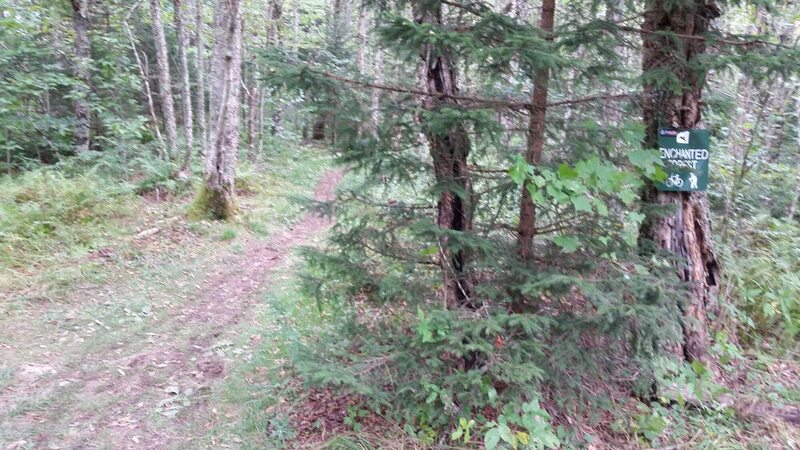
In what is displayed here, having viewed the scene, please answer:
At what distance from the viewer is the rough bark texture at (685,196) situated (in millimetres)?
3879

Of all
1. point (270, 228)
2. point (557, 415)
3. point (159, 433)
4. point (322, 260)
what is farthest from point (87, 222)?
point (557, 415)

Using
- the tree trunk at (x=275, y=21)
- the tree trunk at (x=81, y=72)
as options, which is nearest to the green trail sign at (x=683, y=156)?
the tree trunk at (x=81, y=72)

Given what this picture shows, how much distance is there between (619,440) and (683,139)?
8.38 ft

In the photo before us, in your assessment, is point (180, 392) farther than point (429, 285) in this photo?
Yes

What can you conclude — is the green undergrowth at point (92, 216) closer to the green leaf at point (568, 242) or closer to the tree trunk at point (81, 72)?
the tree trunk at point (81, 72)

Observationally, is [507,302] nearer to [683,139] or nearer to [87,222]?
[683,139]

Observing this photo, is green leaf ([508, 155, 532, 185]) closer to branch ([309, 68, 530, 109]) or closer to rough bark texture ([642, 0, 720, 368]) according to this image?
branch ([309, 68, 530, 109])

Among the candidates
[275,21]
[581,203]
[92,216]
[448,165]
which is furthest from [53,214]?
[275,21]

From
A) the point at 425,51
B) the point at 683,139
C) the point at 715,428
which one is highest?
the point at 425,51

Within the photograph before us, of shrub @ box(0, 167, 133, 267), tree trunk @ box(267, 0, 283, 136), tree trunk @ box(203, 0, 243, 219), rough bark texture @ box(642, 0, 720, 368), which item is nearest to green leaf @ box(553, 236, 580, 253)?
rough bark texture @ box(642, 0, 720, 368)

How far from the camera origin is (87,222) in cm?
899

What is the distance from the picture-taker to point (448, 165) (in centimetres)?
372

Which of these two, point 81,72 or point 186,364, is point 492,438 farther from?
point 81,72

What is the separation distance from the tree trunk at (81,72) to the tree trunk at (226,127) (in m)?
3.94
